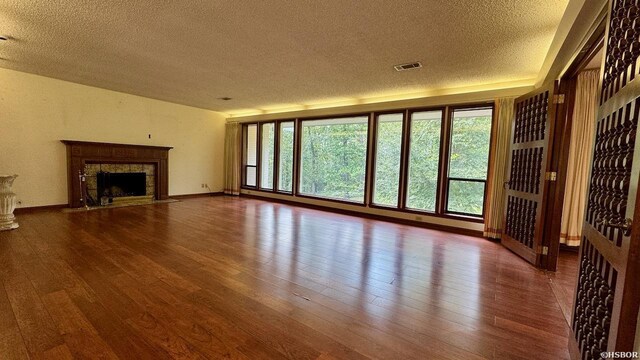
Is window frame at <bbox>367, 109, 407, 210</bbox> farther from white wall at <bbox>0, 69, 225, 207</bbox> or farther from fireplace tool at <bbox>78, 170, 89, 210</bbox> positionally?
fireplace tool at <bbox>78, 170, 89, 210</bbox>

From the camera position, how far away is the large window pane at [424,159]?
5074 millimetres

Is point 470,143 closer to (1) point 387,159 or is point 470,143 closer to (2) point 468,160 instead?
(2) point 468,160

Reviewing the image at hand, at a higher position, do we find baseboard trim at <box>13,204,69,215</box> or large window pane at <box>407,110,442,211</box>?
large window pane at <box>407,110,442,211</box>

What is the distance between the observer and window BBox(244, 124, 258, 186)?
8.18 metres

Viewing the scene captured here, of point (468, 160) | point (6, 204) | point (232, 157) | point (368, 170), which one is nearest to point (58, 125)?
point (6, 204)

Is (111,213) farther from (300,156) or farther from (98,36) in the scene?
(300,156)

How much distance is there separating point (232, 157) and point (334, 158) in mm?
3561

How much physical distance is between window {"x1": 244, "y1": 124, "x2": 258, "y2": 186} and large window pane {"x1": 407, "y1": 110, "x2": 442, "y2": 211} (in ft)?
15.8

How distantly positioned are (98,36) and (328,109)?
4.28m

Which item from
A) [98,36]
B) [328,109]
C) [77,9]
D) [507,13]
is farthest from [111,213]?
[507,13]

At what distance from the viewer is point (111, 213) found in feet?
16.9

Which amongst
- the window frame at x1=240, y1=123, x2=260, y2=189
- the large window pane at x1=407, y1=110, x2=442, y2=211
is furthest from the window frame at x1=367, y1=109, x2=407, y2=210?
the window frame at x1=240, y1=123, x2=260, y2=189

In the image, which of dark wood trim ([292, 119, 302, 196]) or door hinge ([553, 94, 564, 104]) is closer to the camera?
door hinge ([553, 94, 564, 104])

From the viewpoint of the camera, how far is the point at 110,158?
5914mm
